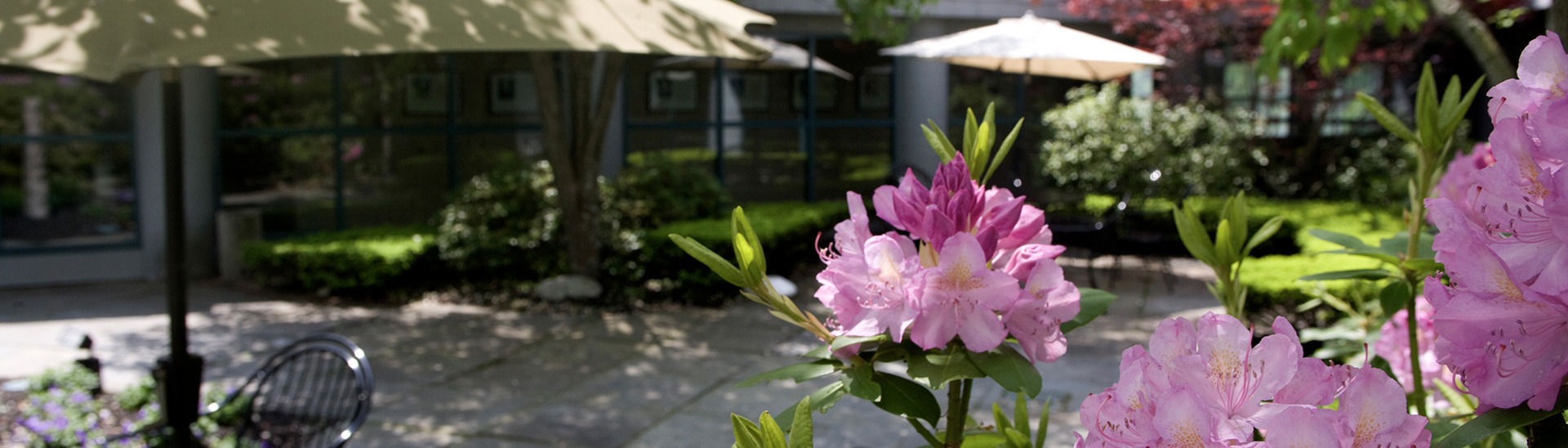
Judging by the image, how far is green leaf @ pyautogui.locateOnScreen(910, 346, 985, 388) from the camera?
981 millimetres

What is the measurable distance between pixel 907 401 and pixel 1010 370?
→ 0.10m

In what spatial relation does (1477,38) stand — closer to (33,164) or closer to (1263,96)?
(1263,96)

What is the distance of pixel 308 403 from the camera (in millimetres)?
4148

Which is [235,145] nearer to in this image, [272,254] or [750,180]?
[272,254]

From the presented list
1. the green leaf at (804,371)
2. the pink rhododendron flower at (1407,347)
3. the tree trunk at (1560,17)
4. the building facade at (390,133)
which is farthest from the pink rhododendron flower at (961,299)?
the building facade at (390,133)

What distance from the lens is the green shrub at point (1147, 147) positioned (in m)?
10.7

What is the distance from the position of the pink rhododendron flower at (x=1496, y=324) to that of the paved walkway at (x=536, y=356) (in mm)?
4205

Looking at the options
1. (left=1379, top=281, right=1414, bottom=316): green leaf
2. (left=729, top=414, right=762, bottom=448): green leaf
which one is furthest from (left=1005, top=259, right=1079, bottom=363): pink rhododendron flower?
(left=1379, top=281, right=1414, bottom=316): green leaf

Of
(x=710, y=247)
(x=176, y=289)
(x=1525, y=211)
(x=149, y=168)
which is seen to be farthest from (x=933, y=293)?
(x=149, y=168)

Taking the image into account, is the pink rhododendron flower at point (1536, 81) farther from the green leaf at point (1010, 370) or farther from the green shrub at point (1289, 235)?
the green shrub at point (1289, 235)

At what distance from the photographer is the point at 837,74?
11773 mm

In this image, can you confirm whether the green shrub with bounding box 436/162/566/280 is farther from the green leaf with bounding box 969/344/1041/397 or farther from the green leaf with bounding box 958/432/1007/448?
the green leaf with bounding box 969/344/1041/397

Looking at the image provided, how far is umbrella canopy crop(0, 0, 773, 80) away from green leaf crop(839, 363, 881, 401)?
2.13 m

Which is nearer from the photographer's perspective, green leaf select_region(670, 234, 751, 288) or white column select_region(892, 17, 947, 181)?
green leaf select_region(670, 234, 751, 288)
